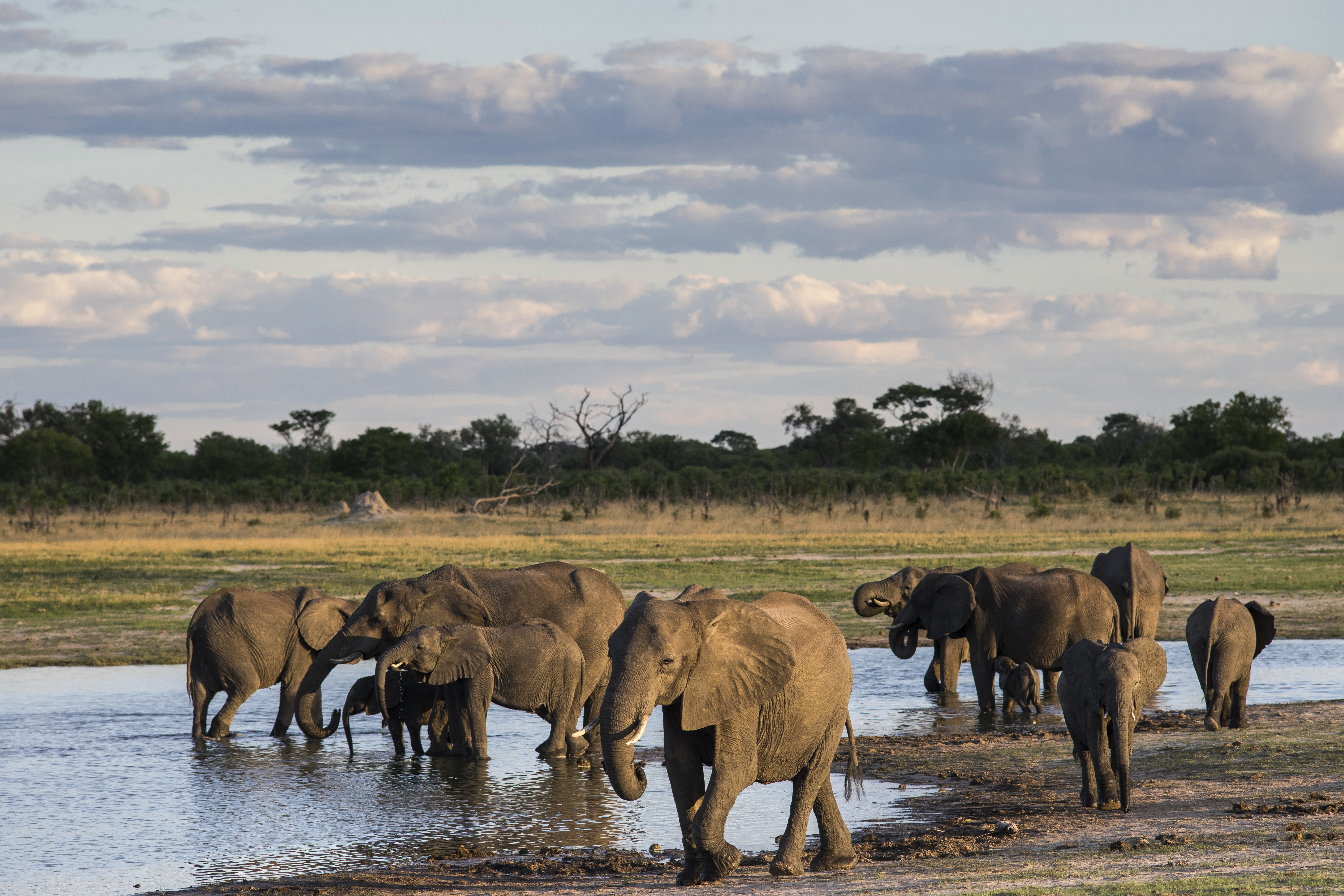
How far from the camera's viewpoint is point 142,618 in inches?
861

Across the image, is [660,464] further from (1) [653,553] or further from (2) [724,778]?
(2) [724,778]

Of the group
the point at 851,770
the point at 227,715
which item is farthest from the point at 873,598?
the point at 851,770

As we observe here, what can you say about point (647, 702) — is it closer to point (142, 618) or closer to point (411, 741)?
point (411, 741)

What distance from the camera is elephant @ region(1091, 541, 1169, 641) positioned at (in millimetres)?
15320

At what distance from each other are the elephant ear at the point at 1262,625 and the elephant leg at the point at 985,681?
2.39 metres

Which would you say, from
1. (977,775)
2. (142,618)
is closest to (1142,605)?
(977,775)

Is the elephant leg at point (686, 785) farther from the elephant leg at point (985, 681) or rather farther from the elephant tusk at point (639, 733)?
the elephant leg at point (985, 681)

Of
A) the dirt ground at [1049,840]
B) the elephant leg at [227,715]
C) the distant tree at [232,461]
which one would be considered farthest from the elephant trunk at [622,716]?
the distant tree at [232,461]

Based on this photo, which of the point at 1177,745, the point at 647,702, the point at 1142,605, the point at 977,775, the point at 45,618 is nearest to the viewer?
the point at 647,702

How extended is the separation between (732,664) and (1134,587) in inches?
384

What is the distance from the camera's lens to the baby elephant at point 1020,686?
13.3 m

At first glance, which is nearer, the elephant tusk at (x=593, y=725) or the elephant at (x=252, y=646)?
the elephant tusk at (x=593, y=725)

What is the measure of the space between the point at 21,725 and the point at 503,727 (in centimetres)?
451

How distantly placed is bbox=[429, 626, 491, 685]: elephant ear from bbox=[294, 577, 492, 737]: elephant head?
0.54 meters
